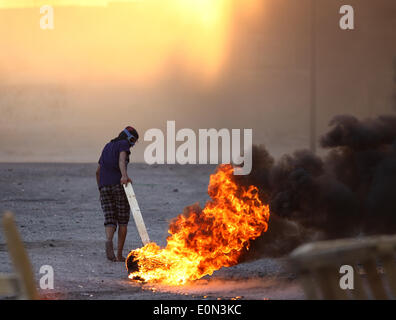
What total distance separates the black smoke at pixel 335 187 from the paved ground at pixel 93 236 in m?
0.77

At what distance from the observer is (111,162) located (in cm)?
970

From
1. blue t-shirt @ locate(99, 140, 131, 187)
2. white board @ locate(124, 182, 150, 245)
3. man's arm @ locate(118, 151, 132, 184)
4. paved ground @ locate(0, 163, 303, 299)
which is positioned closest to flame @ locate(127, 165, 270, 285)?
paved ground @ locate(0, 163, 303, 299)

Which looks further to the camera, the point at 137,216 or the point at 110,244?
the point at 110,244

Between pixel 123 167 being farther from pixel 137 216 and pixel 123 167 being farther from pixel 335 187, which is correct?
pixel 335 187

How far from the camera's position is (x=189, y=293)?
304 inches

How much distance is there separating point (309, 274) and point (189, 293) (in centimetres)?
472

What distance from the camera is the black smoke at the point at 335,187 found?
29.1 ft

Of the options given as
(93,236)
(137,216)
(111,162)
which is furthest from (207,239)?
(93,236)

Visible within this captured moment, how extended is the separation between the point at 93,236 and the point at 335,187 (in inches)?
203

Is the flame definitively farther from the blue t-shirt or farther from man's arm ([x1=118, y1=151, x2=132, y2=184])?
the blue t-shirt

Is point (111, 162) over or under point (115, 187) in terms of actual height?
over

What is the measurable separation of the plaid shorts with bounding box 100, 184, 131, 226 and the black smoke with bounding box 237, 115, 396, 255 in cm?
181
